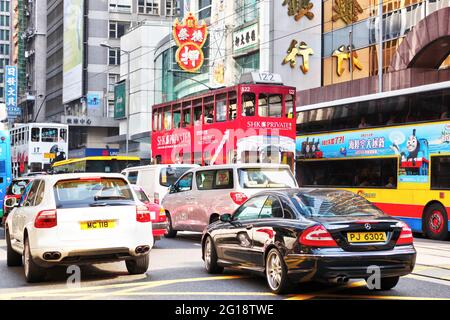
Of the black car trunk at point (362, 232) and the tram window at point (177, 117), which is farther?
the tram window at point (177, 117)

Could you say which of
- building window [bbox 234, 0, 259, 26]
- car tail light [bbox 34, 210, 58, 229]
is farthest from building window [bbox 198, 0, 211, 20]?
car tail light [bbox 34, 210, 58, 229]

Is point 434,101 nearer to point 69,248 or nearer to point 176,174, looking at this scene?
point 176,174

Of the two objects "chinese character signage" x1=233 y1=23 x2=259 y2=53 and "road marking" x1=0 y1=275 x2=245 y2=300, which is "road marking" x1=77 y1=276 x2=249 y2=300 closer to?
"road marking" x1=0 y1=275 x2=245 y2=300

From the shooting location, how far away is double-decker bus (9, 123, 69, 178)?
154 feet

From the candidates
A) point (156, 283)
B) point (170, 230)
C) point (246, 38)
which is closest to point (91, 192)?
point (156, 283)

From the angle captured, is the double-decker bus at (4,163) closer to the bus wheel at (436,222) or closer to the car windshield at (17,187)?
the car windshield at (17,187)

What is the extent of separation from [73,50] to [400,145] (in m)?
81.1

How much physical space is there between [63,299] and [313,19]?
3651cm

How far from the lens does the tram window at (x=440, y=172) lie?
60.5ft

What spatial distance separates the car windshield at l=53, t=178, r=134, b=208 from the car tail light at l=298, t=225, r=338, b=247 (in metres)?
3.14

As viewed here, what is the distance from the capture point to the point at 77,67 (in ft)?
309

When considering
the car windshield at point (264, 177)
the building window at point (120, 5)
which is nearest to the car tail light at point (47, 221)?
the car windshield at point (264, 177)

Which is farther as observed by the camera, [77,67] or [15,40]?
[15,40]
